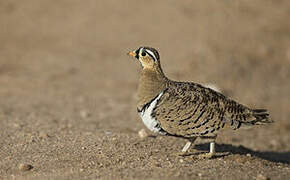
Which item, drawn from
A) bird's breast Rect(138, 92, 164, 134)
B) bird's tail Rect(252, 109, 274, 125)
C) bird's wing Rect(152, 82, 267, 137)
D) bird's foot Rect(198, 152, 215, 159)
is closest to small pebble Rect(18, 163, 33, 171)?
bird's breast Rect(138, 92, 164, 134)

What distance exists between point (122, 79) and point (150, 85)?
252 inches

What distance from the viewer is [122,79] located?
40.7ft

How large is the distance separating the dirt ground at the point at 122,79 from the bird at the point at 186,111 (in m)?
0.39

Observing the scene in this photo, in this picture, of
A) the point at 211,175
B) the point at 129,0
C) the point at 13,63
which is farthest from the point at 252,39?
the point at 211,175

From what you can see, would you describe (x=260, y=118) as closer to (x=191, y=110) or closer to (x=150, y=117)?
(x=191, y=110)

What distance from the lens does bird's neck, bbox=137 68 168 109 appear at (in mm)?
5941

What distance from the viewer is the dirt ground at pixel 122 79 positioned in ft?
18.7

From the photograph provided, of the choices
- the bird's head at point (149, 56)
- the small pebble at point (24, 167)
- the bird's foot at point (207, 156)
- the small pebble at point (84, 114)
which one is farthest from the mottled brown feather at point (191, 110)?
the small pebble at point (84, 114)

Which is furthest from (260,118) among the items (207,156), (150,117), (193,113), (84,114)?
(84,114)

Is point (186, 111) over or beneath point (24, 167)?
over

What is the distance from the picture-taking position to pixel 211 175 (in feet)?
17.0

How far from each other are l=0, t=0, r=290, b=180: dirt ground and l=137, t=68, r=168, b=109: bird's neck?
0.69 meters

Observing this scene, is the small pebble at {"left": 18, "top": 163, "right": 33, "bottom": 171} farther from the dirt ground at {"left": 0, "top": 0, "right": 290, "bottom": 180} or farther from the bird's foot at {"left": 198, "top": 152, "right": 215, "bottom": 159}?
the bird's foot at {"left": 198, "top": 152, "right": 215, "bottom": 159}

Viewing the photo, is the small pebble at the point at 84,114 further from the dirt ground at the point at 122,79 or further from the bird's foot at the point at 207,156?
the bird's foot at the point at 207,156
